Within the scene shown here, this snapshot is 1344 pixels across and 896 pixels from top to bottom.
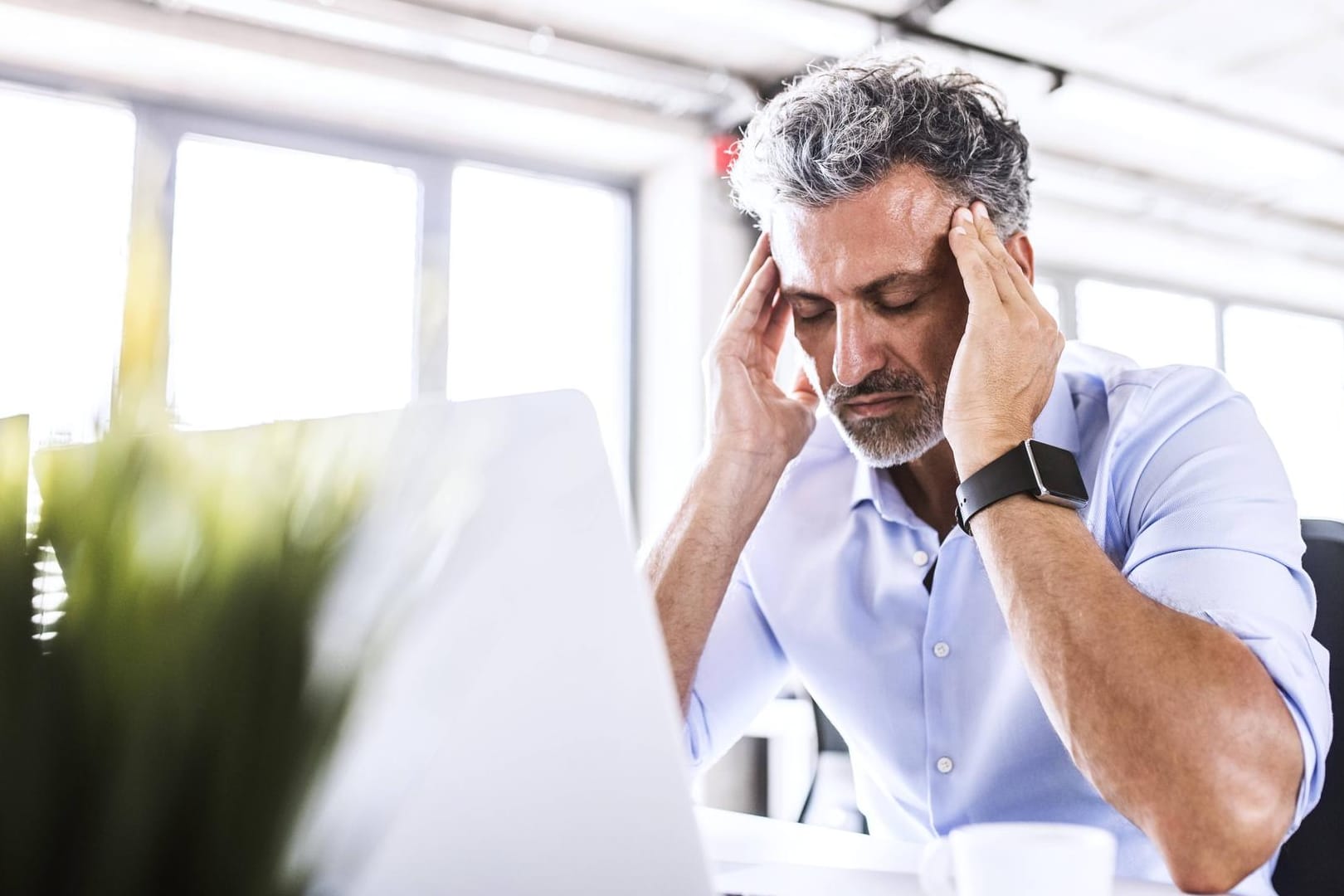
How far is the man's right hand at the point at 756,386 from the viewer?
144cm

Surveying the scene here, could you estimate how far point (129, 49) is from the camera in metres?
3.09

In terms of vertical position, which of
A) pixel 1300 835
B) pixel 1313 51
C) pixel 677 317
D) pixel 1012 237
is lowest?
pixel 1300 835

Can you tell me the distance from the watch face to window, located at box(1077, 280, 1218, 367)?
4486 mm

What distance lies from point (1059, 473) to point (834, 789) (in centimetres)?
139

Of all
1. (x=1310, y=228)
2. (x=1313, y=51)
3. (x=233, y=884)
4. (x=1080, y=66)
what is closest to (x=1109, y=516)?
(x=233, y=884)

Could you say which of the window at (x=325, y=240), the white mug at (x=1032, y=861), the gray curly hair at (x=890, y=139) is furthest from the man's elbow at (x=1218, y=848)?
the window at (x=325, y=240)

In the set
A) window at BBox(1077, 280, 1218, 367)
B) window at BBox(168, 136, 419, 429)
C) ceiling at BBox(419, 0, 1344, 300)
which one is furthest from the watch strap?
window at BBox(1077, 280, 1218, 367)

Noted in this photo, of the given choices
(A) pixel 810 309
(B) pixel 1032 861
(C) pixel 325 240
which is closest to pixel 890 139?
(A) pixel 810 309

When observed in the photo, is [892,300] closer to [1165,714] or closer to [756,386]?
[756,386]

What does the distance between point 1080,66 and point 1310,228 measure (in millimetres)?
2642

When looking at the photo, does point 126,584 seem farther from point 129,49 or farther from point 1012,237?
point 129,49

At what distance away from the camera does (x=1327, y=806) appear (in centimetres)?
106

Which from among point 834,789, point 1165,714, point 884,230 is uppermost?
point 884,230

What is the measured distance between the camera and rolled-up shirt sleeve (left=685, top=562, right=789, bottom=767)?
54.7 inches
